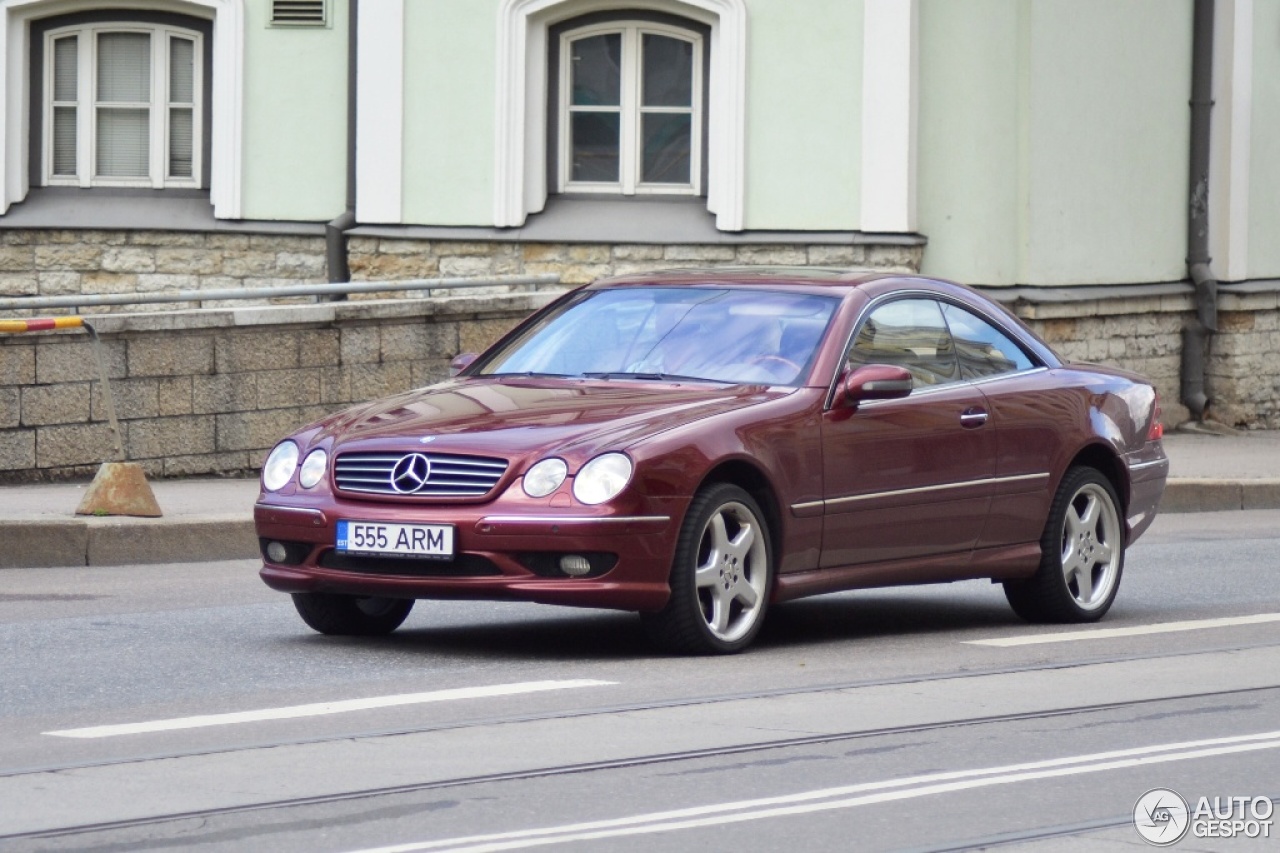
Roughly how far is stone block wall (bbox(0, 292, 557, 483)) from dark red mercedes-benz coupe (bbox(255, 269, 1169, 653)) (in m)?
5.40

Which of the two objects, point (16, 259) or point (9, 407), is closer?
point (9, 407)

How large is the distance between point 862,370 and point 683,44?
35.5ft

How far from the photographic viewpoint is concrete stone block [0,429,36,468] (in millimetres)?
14477

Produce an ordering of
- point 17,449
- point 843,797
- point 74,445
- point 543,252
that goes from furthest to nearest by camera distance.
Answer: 1. point 543,252
2. point 74,445
3. point 17,449
4. point 843,797

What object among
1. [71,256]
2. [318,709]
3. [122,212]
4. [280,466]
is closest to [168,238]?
[122,212]

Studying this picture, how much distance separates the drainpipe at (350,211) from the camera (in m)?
20.0

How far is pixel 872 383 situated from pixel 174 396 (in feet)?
24.0

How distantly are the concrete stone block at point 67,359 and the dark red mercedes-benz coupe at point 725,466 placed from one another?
5319 millimetres

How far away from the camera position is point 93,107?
68.5 ft

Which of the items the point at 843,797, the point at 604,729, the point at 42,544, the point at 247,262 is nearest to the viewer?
the point at 843,797

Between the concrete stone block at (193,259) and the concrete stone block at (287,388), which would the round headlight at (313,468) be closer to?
the concrete stone block at (287,388)

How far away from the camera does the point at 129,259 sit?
20.7 m

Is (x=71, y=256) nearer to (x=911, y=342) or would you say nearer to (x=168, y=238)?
(x=168, y=238)

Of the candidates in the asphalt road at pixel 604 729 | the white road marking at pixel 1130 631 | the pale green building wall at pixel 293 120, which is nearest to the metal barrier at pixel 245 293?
the pale green building wall at pixel 293 120
